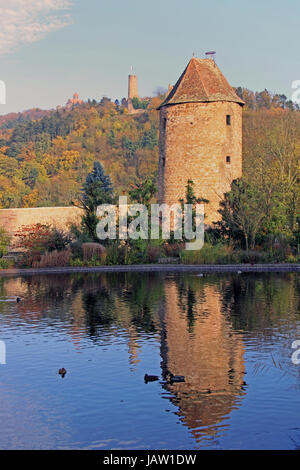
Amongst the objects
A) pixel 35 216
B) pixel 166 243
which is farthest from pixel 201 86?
pixel 35 216

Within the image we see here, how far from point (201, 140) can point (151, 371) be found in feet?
84.2

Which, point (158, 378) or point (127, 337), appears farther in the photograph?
point (127, 337)

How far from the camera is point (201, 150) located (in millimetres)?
33500

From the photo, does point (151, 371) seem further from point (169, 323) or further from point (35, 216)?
point (35, 216)

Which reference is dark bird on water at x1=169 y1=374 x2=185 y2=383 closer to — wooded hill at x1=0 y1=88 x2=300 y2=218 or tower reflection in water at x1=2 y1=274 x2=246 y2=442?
tower reflection in water at x1=2 y1=274 x2=246 y2=442

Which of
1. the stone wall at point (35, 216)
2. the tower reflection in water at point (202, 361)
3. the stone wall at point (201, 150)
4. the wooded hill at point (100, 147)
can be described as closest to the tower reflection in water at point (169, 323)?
the tower reflection in water at point (202, 361)

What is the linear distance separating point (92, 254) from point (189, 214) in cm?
718

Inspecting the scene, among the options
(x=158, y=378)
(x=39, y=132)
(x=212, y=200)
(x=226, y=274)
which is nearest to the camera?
(x=158, y=378)

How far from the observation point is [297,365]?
905cm

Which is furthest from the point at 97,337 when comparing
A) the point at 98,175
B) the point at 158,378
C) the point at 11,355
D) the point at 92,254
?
the point at 98,175

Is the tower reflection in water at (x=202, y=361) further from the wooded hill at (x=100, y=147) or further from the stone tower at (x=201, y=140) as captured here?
the wooded hill at (x=100, y=147)

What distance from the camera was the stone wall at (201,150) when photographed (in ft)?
109

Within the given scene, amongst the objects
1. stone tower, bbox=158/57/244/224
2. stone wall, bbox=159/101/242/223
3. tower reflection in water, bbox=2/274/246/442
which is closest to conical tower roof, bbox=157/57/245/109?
stone tower, bbox=158/57/244/224
